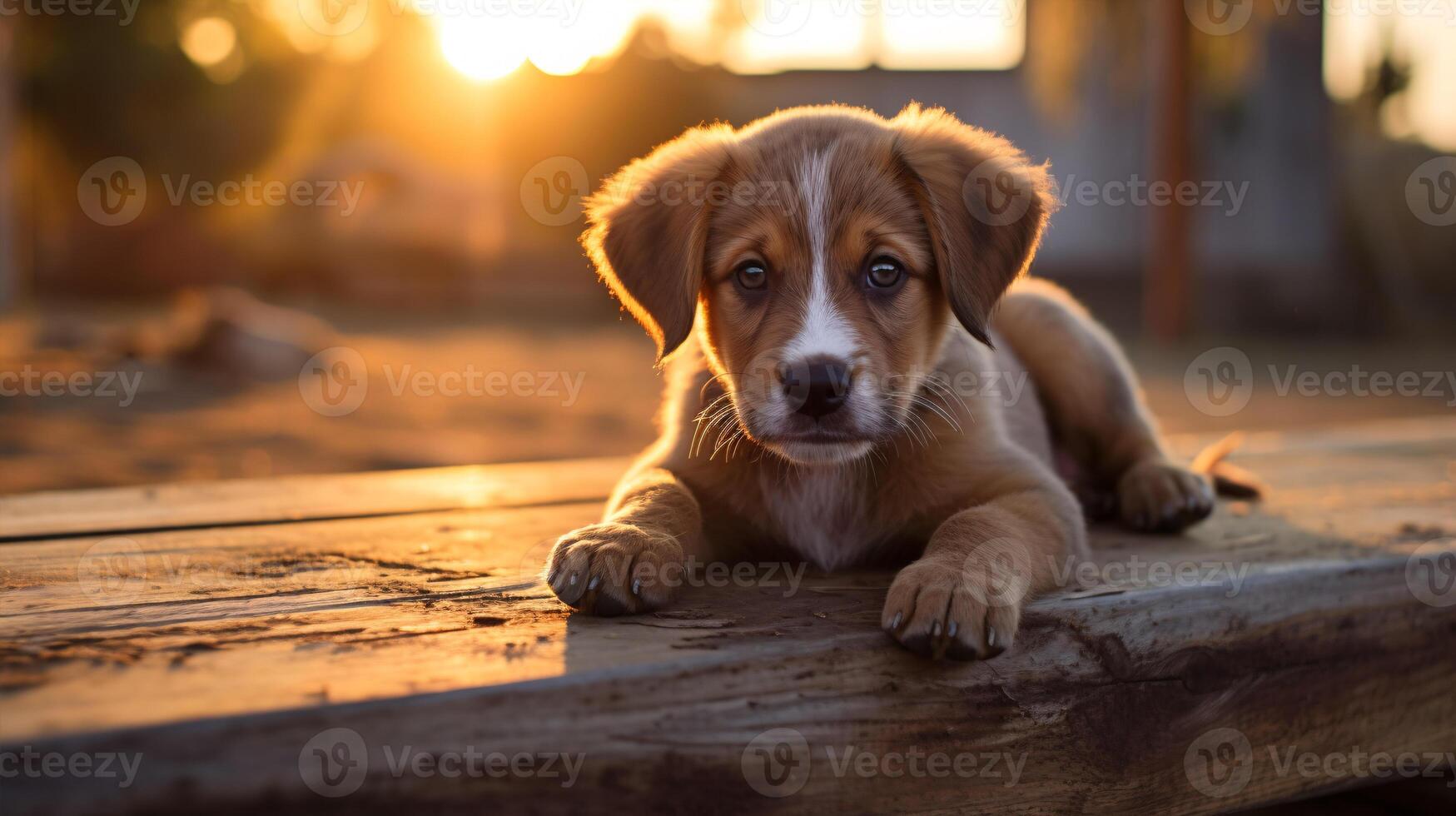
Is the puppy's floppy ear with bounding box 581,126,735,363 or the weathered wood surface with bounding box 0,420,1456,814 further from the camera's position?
the puppy's floppy ear with bounding box 581,126,735,363

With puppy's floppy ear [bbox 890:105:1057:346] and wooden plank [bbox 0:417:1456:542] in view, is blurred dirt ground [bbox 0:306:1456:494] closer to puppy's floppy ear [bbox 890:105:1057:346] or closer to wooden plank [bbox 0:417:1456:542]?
wooden plank [bbox 0:417:1456:542]

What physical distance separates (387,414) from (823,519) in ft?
22.2

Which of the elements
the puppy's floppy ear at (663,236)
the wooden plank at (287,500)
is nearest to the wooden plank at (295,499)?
the wooden plank at (287,500)

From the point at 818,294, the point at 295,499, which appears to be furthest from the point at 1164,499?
the point at 295,499

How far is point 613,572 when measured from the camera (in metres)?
2.16

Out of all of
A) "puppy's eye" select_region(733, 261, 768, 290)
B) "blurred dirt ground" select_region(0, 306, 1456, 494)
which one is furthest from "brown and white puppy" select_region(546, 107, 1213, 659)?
"blurred dirt ground" select_region(0, 306, 1456, 494)

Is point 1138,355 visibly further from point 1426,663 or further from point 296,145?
point 296,145

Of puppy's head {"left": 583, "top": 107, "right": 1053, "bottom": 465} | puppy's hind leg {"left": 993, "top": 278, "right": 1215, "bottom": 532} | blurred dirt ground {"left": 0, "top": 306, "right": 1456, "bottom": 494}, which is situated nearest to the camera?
puppy's head {"left": 583, "top": 107, "right": 1053, "bottom": 465}

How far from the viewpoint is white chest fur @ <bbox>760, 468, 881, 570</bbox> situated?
2715mm

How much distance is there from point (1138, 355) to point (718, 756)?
571 inches

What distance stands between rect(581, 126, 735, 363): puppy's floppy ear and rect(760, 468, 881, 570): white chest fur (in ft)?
1.51

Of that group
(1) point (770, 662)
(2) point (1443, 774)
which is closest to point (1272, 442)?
(2) point (1443, 774)

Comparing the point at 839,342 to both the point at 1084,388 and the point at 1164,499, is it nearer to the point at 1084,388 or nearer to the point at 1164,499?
the point at 1164,499

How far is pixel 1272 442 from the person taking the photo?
480 cm
